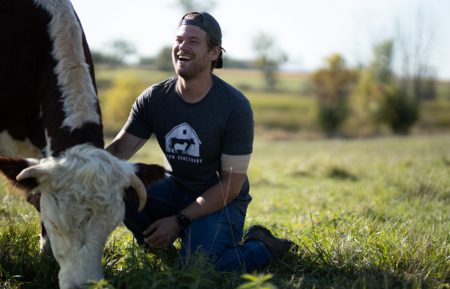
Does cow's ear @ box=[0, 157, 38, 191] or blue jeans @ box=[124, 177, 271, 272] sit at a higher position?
cow's ear @ box=[0, 157, 38, 191]

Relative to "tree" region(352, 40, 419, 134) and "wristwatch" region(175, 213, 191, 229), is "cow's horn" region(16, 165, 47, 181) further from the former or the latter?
"tree" region(352, 40, 419, 134)

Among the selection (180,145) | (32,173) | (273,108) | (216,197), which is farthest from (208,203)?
(273,108)

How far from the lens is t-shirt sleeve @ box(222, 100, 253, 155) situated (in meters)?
4.82

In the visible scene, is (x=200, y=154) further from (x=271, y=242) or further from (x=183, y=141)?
(x=271, y=242)

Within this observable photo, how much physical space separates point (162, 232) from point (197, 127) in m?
1.02

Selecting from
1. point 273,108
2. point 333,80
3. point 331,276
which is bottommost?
point 273,108

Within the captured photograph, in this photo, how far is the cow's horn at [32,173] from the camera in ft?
12.0

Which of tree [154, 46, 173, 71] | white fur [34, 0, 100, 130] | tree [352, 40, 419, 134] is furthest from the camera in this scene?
tree [154, 46, 173, 71]

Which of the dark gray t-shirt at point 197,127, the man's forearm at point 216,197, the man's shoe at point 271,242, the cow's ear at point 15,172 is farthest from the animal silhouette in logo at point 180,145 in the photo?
Answer: the cow's ear at point 15,172

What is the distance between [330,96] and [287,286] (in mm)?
67748

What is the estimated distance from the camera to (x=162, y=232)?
4.66 metres

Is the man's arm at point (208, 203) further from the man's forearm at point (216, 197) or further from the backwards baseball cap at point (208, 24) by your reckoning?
the backwards baseball cap at point (208, 24)

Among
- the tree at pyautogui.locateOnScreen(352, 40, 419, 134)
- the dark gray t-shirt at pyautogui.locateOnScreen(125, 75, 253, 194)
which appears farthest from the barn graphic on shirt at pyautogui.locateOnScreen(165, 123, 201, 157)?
the tree at pyautogui.locateOnScreen(352, 40, 419, 134)

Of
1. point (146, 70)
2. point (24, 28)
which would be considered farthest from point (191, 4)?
point (24, 28)
